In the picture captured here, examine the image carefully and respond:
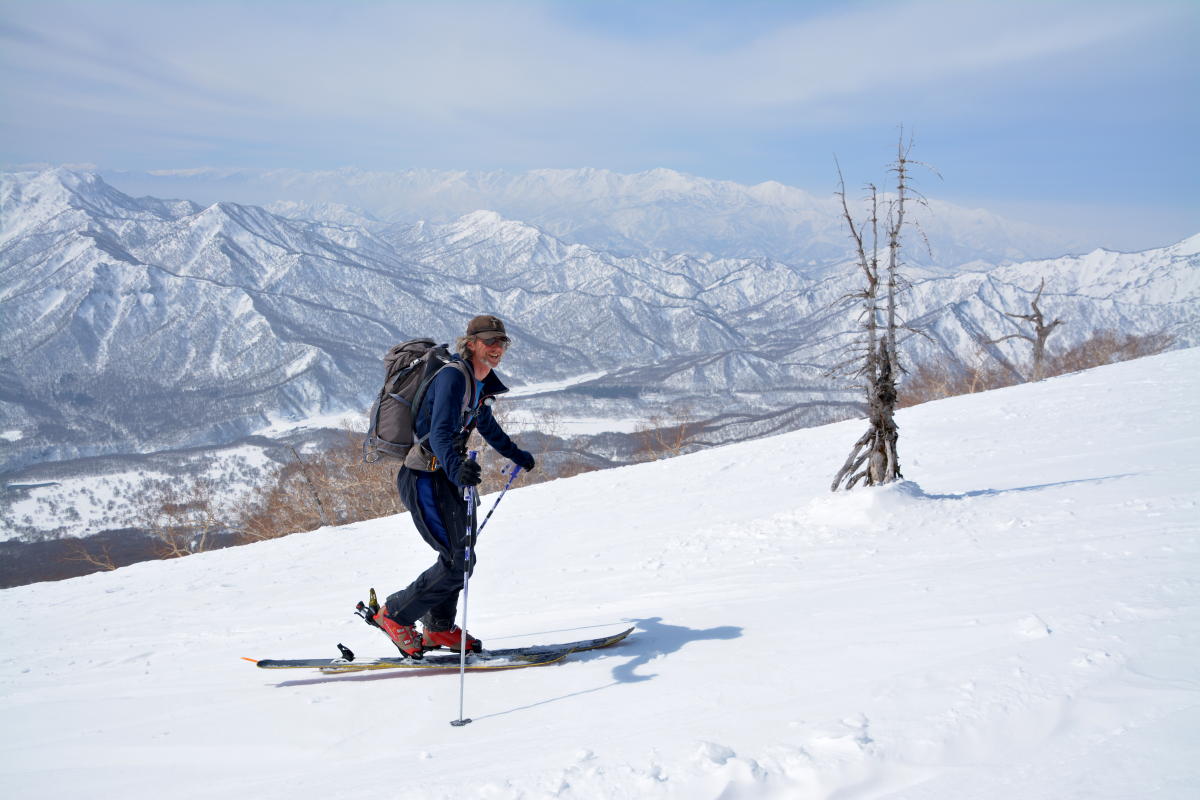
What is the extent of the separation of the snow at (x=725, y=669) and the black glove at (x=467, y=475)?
4.93 ft

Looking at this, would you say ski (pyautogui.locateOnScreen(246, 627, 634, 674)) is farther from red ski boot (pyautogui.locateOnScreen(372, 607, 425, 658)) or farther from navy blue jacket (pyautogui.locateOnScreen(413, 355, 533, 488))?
navy blue jacket (pyautogui.locateOnScreen(413, 355, 533, 488))

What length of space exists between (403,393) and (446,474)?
70 centimetres

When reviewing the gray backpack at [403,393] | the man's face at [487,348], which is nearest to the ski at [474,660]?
the gray backpack at [403,393]

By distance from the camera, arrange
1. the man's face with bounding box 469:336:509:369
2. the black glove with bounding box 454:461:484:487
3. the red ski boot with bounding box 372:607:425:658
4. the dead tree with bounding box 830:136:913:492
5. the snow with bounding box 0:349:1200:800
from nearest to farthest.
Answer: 1. the snow with bounding box 0:349:1200:800
2. the black glove with bounding box 454:461:484:487
3. the man's face with bounding box 469:336:509:369
4. the red ski boot with bounding box 372:607:425:658
5. the dead tree with bounding box 830:136:913:492

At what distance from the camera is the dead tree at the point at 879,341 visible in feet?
30.5

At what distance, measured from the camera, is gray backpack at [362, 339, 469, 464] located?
4867 millimetres

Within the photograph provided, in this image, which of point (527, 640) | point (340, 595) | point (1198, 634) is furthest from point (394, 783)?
point (340, 595)

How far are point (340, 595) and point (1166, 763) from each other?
28.9ft

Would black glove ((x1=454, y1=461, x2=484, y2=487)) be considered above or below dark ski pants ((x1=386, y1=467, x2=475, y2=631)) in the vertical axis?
above

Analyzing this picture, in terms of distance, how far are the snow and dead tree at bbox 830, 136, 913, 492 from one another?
2.63 feet

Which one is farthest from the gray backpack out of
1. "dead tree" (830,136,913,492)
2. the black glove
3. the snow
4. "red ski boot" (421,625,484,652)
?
"dead tree" (830,136,913,492)

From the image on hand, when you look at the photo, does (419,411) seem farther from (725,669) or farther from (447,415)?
(725,669)

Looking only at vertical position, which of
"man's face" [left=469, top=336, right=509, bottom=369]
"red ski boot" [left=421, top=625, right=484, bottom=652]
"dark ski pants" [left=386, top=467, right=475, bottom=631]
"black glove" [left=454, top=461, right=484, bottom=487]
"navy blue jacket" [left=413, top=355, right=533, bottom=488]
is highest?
"man's face" [left=469, top=336, right=509, bottom=369]

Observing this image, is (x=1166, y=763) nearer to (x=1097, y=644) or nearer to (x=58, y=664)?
(x=1097, y=644)
